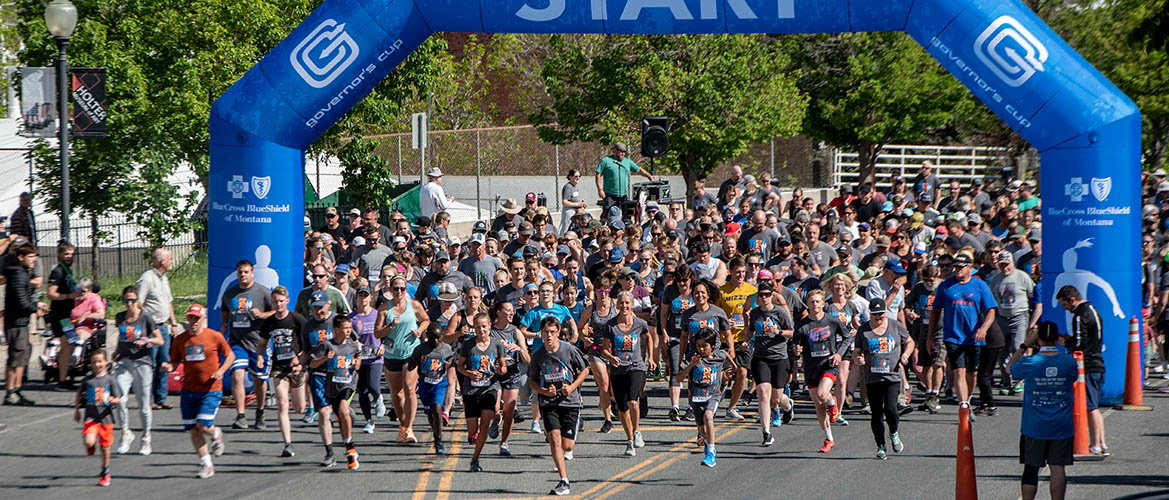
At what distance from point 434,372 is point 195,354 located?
7.44 feet

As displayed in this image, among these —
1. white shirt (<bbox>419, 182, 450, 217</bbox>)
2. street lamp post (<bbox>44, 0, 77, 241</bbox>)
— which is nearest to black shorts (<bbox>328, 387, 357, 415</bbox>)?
street lamp post (<bbox>44, 0, 77, 241</bbox>)

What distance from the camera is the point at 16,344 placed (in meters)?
15.1

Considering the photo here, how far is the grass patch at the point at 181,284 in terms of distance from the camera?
22.1 meters

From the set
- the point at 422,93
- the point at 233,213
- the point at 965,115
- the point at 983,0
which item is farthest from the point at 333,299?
the point at 965,115

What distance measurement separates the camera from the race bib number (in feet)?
39.7

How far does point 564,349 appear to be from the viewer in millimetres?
12148

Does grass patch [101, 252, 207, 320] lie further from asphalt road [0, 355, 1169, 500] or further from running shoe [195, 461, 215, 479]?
running shoe [195, 461, 215, 479]

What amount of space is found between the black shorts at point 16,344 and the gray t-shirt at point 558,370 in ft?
22.2

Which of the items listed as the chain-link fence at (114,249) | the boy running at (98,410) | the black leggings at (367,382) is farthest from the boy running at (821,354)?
the chain-link fence at (114,249)

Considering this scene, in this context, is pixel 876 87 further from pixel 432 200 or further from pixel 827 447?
pixel 827 447

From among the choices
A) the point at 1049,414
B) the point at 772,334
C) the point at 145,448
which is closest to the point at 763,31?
the point at 772,334

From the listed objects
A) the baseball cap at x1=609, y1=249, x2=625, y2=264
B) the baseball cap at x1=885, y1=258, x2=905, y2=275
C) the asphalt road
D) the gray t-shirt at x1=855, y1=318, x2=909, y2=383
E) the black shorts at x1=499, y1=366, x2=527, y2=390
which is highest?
the baseball cap at x1=609, y1=249, x2=625, y2=264

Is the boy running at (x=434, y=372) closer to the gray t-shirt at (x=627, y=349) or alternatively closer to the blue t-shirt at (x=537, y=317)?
the blue t-shirt at (x=537, y=317)

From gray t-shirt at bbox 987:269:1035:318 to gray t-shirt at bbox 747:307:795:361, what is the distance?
10.8 feet
